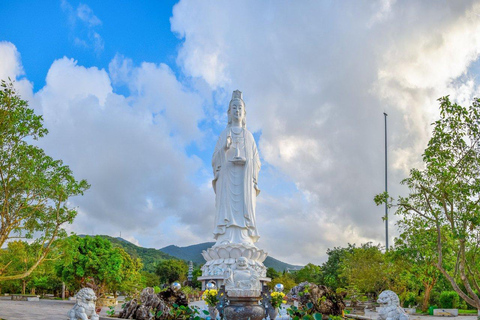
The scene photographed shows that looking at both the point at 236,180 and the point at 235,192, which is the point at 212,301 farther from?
the point at 236,180

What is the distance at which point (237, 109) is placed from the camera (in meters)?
19.4

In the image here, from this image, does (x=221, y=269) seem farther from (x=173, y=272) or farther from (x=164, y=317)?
(x=173, y=272)

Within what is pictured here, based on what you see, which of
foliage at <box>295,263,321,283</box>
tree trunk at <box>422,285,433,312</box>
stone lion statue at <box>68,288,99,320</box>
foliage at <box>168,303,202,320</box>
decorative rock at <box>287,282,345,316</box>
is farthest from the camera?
foliage at <box>295,263,321,283</box>

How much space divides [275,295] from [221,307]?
4.55ft

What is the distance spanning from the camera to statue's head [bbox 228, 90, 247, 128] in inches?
766

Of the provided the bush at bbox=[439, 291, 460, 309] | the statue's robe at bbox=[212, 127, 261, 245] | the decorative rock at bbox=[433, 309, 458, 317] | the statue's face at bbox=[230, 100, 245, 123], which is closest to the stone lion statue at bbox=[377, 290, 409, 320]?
the statue's robe at bbox=[212, 127, 261, 245]

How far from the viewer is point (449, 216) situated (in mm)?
9719

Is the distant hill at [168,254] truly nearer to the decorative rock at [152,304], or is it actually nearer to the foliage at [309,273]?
the foliage at [309,273]

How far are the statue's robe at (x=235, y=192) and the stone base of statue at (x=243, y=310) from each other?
30.5 ft

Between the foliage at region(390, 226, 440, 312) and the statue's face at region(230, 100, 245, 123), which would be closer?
the foliage at region(390, 226, 440, 312)

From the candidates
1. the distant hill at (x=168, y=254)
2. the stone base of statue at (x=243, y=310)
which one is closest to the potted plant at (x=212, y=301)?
the stone base of statue at (x=243, y=310)

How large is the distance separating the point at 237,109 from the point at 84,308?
1292 cm

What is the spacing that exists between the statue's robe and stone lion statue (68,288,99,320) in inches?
392

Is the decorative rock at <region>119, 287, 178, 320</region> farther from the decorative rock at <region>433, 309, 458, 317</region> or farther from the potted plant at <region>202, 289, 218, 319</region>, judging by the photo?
the decorative rock at <region>433, 309, 458, 317</region>
